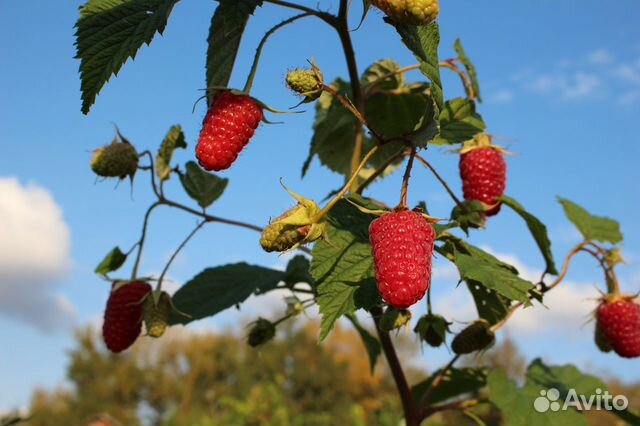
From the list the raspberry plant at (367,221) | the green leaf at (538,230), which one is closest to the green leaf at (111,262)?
the raspberry plant at (367,221)

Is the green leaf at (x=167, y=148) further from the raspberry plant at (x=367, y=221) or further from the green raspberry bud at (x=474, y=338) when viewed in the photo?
the green raspberry bud at (x=474, y=338)

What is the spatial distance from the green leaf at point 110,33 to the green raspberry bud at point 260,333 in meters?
1.04

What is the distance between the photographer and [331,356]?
27.0m

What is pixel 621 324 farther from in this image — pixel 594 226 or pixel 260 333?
pixel 260 333

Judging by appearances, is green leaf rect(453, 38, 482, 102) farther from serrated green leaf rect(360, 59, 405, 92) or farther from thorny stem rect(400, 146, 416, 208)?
thorny stem rect(400, 146, 416, 208)

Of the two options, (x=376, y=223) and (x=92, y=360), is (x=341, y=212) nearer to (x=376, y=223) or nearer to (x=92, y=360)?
(x=376, y=223)

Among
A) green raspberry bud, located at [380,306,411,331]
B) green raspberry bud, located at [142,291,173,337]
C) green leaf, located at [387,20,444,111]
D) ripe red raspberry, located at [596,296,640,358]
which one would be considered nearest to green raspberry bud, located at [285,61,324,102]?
green leaf, located at [387,20,444,111]

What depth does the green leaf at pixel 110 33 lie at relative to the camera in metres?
1.42

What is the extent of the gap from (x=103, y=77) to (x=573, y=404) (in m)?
1.63

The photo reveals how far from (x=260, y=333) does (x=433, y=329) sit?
635 mm

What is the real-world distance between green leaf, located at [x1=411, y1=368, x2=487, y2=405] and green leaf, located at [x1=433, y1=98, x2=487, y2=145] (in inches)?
31.9

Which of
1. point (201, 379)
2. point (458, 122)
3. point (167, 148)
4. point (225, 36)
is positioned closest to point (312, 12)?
point (225, 36)

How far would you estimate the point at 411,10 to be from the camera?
1197mm

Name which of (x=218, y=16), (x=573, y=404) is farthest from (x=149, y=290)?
(x=573, y=404)
